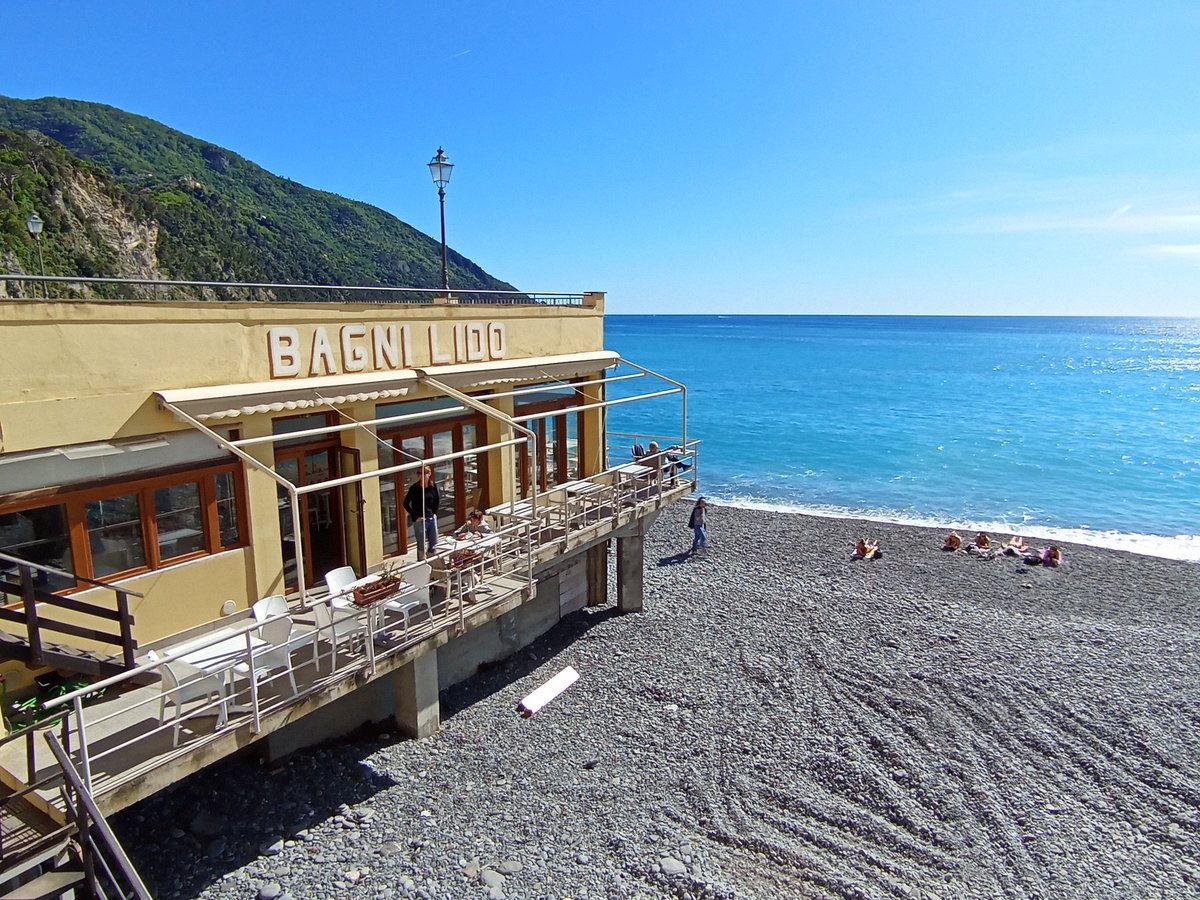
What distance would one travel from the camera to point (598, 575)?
16531 mm

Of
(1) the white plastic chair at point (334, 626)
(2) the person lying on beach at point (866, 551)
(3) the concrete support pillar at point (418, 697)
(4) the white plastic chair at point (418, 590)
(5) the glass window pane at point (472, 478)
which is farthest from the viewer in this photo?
(2) the person lying on beach at point (866, 551)

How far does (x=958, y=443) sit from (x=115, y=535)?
49.9 m

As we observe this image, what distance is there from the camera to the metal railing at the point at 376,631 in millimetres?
6738

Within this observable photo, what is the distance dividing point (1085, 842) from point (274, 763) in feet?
34.0

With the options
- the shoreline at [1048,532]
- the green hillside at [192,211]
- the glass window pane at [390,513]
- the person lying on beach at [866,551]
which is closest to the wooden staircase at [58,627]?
the glass window pane at [390,513]

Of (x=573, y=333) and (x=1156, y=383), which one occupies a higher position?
(x=573, y=333)

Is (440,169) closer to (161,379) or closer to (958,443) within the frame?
(161,379)

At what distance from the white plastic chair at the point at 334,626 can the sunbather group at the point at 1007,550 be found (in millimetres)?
19465

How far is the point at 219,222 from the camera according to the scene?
6088 centimetres

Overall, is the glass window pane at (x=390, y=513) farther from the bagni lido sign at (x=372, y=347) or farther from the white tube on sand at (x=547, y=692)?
the white tube on sand at (x=547, y=692)

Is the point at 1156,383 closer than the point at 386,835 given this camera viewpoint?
No

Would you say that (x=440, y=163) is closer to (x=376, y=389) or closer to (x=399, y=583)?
(x=376, y=389)

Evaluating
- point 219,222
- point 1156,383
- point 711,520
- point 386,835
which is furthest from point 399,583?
point 1156,383

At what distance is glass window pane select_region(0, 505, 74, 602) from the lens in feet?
23.9
